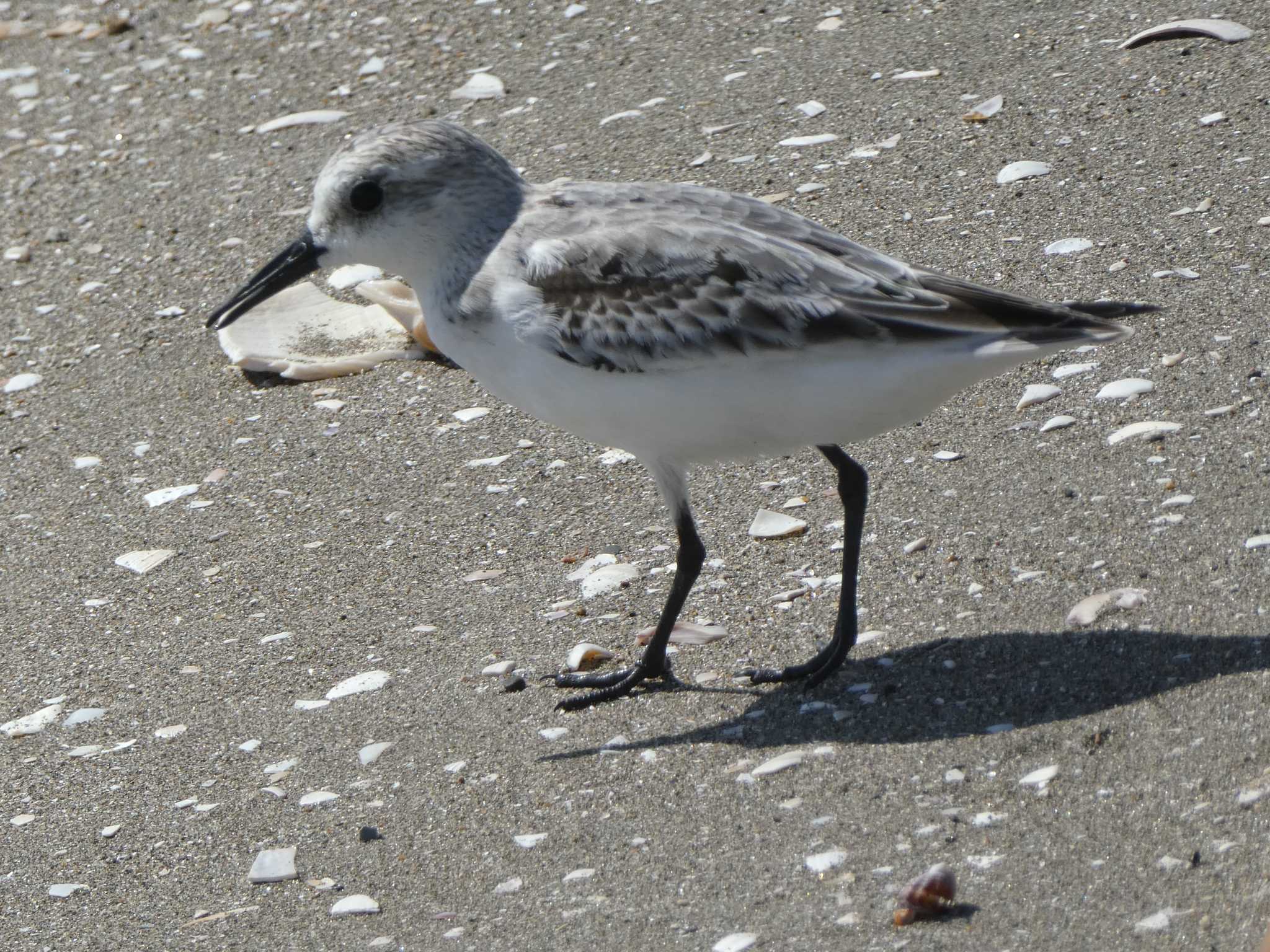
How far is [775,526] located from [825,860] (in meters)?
1.60

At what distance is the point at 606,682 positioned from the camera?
427 cm

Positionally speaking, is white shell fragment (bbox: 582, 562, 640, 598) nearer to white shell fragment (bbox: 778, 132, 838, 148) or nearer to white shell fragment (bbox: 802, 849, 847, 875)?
white shell fragment (bbox: 802, 849, 847, 875)

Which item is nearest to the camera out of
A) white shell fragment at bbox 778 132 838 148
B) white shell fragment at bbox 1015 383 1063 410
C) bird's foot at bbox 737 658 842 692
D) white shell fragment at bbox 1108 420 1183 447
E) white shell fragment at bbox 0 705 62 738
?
bird's foot at bbox 737 658 842 692

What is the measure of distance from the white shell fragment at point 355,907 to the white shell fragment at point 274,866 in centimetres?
18

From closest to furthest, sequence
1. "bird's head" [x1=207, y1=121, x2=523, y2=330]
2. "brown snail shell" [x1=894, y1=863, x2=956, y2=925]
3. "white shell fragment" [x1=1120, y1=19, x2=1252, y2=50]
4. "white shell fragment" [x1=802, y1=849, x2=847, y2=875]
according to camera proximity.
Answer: "brown snail shell" [x1=894, y1=863, x2=956, y2=925] → "white shell fragment" [x1=802, y1=849, x2=847, y2=875] → "bird's head" [x1=207, y1=121, x2=523, y2=330] → "white shell fragment" [x1=1120, y1=19, x2=1252, y2=50]

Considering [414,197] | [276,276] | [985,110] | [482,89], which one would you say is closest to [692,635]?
[414,197]

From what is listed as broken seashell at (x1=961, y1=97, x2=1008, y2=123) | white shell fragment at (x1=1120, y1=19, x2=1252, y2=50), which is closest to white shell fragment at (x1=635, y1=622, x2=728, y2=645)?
broken seashell at (x1=961, y1=97, x2=1008, y2=123)

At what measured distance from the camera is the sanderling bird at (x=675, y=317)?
151 inches

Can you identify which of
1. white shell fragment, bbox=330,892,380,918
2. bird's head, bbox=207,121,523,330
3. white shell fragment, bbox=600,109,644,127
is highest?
bird's head, bbox=207,121,523,330

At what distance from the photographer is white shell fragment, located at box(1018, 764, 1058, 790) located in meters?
3.48

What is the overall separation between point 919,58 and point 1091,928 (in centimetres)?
486

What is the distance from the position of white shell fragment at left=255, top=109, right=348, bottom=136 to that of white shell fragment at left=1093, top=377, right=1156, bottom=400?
4.25 m

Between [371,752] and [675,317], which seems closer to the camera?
[675,317]

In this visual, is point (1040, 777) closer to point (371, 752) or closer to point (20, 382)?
point (371, 752)
